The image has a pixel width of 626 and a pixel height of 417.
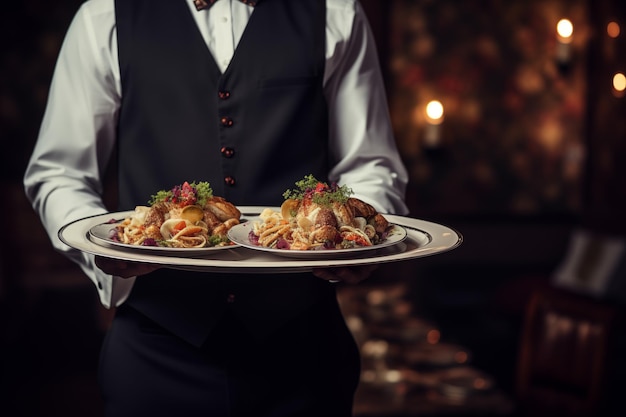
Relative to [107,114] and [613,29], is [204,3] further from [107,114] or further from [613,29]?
[613,29]

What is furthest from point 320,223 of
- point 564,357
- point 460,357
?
point 460,357

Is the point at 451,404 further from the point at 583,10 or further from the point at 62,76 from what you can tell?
the point at 583,10

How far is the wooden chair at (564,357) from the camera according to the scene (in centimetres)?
275

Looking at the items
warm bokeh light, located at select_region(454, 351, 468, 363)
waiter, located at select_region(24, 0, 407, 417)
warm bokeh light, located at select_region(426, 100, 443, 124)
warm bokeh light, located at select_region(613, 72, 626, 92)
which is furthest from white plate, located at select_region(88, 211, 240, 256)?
warm bokeh light, located at select_region(613, 72, 626, 92)

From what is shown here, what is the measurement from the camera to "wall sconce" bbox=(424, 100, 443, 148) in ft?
20.5

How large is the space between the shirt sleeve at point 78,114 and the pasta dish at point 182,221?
0.80ft

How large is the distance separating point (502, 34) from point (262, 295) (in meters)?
5.49

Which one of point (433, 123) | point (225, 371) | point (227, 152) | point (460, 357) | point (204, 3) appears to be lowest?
point (460, 357)

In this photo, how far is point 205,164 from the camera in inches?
62.4

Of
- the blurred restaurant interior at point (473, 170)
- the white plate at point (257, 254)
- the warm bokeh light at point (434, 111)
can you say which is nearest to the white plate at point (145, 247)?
the white plate at point (257, 254)

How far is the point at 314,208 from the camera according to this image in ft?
4.44

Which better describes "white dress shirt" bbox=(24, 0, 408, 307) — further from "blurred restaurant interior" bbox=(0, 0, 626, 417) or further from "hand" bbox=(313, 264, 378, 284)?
"blurred restaurant interior" bbox=(0, 0, 626, 417)

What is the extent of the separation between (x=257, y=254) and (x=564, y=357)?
192 centimetres

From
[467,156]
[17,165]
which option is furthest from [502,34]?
[17,165]
